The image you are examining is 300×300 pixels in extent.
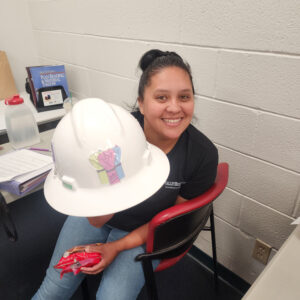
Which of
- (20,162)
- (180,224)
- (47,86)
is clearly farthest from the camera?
(47,86)

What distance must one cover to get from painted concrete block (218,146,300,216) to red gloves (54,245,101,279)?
66 cm

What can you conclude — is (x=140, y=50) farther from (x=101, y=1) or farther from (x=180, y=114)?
(x=180, y=114)

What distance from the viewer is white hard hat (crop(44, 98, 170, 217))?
0.54 metres

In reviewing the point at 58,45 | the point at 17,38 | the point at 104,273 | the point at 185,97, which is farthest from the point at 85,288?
the point at 17,38

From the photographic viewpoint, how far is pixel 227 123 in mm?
1062

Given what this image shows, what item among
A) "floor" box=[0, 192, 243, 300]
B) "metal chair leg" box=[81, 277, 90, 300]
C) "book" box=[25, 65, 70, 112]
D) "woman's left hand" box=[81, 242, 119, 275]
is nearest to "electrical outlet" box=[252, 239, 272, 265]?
"floor" box=[0, 192, 243, 300]

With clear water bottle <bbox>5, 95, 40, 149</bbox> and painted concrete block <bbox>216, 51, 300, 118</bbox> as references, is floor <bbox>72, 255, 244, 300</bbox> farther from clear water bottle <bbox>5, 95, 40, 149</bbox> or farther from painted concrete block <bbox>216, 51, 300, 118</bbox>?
painted concrete block <bbox>216, 51, 300, 118</bbox>

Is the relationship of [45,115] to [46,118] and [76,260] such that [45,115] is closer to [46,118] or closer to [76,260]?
[46,118]

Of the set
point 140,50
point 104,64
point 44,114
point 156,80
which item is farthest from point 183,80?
point 44,114

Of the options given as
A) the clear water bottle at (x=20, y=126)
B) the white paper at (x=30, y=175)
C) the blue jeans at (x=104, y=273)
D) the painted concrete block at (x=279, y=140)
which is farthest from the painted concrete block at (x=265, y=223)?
the clear water bottle at (x=20, y=126)

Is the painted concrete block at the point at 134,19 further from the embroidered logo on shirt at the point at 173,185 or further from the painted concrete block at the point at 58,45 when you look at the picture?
the embroidered logo on shirt at the point at 173,185

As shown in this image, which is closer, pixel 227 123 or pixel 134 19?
pixel 227 123

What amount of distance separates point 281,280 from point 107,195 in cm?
47

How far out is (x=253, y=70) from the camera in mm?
913
